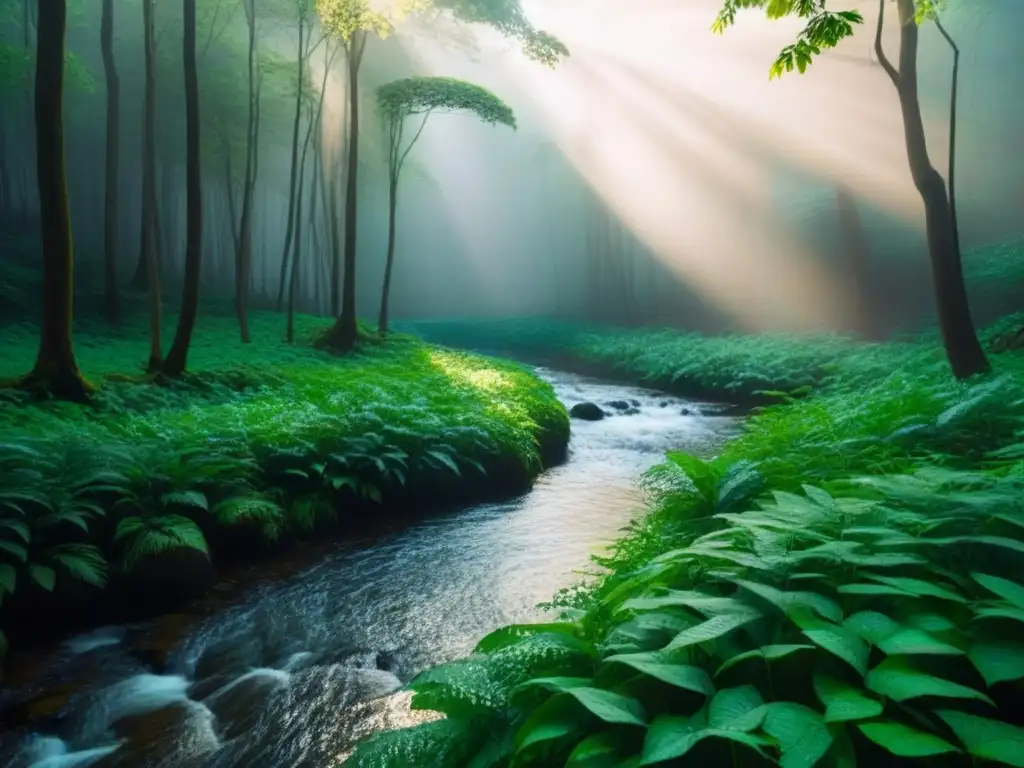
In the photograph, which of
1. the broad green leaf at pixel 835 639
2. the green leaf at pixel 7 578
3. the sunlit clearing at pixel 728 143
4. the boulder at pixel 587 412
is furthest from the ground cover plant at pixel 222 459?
the sunlit clearing at pixel 728 143

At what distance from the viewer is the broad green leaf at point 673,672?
2092mm

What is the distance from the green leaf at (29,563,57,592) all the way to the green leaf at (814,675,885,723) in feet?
16.8

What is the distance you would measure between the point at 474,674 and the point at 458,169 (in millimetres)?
75454

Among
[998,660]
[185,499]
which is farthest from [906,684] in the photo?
[185,499]

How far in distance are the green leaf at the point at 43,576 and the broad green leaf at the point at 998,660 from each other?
218 inches

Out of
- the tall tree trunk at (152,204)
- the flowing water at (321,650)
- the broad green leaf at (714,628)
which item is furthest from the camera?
the tall tree trunk at (152,204)

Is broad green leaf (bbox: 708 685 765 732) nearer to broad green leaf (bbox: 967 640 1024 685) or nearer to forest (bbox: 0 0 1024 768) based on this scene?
forest (bbox: 0 0 1024 768)

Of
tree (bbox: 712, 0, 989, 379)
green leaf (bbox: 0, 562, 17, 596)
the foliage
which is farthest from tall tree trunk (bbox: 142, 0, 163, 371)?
tree (bbox: 712, 0, 989, 379)

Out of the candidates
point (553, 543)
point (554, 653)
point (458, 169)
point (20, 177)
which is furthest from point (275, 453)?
point (458, 169)

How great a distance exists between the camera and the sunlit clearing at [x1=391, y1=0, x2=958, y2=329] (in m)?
31.9

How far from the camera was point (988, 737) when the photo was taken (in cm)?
175

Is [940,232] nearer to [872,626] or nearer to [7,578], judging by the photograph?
[872,626]

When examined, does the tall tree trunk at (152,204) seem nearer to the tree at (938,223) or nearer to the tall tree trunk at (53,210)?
the tall tree trunk at (53,210)

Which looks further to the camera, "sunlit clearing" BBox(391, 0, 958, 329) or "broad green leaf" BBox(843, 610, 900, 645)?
"sunlit clearing" BBox(391, 0, 958, 329)
